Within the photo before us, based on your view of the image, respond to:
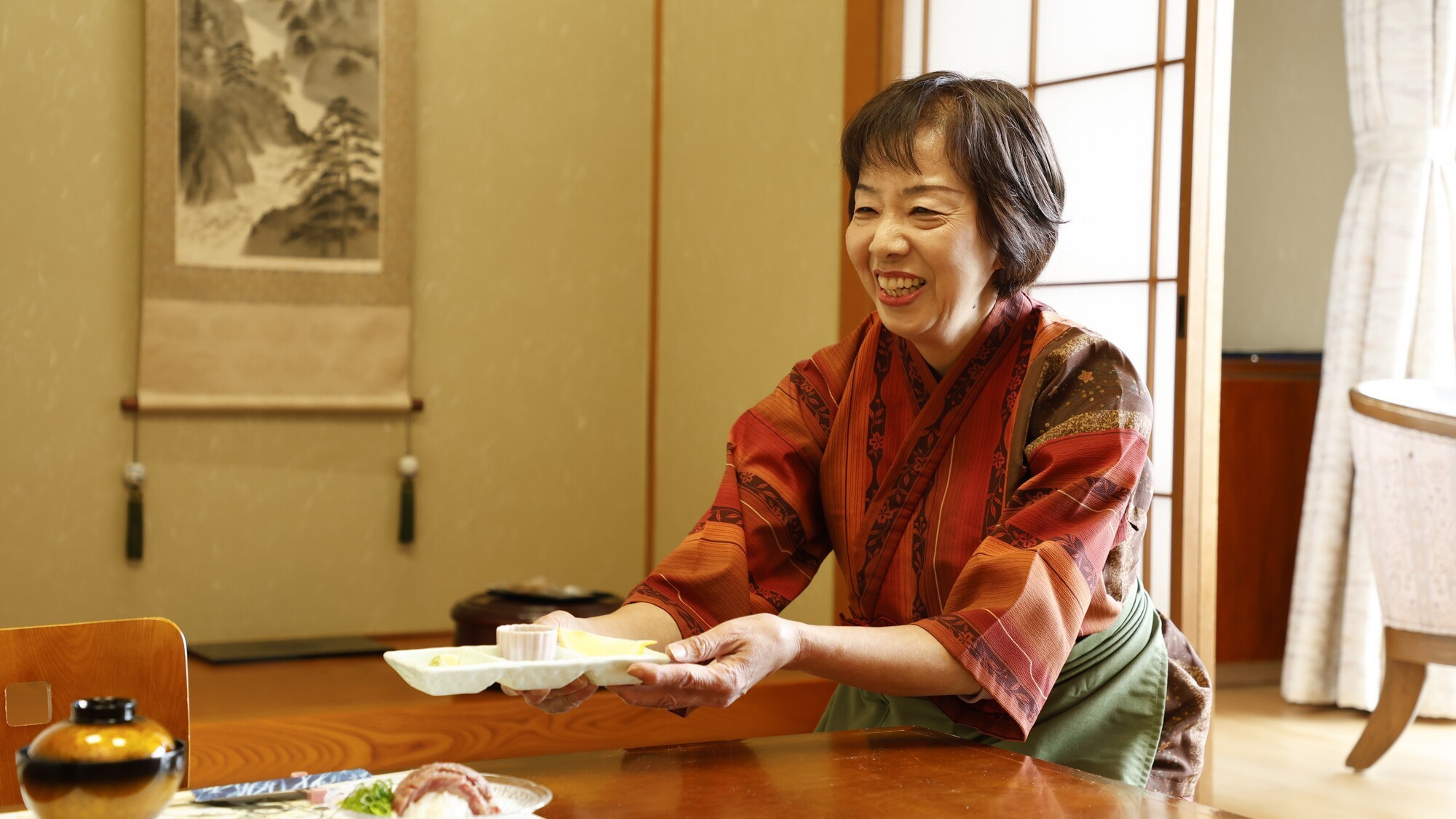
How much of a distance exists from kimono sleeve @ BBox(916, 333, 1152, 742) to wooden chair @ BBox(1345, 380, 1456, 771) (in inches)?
81.5

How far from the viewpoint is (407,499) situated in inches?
146

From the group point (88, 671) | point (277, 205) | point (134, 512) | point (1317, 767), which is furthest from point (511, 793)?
point (1317, 767)

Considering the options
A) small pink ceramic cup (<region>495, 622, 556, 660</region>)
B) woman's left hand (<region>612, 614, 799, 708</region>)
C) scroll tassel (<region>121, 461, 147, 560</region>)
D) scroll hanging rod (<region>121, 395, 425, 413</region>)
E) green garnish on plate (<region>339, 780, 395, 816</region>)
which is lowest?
scroll tassel (<region>121, 461, 147, 560</region>)

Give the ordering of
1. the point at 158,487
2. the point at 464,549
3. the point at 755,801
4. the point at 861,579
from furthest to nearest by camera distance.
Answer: the point at 464,549, the point at 158,487, the point at 861,579, the point at 755,801

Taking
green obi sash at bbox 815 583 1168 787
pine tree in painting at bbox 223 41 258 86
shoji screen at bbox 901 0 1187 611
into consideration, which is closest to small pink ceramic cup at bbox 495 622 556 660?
green obi sash at bbox 815 583 1168 787

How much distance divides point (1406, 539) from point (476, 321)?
94.9 inches

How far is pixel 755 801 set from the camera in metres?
1.16

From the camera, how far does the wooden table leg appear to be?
3453 millimetres

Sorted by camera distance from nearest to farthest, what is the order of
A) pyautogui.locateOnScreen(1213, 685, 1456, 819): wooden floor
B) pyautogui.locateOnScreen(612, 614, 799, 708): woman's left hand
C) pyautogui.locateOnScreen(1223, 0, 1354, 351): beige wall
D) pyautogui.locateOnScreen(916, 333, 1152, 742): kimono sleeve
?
pyautogui.locateOnScreen(612, 614, 799, 708): woman's left hand < pyautogui.locateOnScreen(916, 333, 1152, 742): kimono sleeve < pyautogui.locateOnScreen(1213, 685, 1456, 819): wooden floor < pyautogui.locateOnScreen(1223, 0, 1354, 351): beige wall

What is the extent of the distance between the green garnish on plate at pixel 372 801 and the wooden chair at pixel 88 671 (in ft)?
1.38

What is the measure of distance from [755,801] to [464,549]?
280 cm

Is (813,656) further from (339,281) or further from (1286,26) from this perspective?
(1286,26)

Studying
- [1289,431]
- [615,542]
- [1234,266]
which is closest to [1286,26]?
[1234,266]

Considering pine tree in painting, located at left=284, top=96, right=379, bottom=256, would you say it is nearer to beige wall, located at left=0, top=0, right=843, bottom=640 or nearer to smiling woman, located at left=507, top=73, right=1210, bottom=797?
beige wall, located at left=0, top=0, right=843, bottom=640
